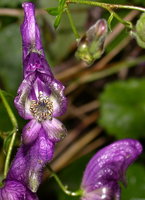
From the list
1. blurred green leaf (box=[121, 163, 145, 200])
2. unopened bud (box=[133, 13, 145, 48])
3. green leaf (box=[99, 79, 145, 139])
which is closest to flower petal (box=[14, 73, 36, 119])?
unopened bud (box=[133, 13, 145, 48])

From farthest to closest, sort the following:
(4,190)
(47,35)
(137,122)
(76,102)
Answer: (76,102)
(137,122)
(47,35)
(4,190)

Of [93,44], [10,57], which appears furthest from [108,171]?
[10,57]

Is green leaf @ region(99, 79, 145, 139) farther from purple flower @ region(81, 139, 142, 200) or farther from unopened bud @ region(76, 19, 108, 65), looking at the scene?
unopened bud @ region(76, 19, 108, 65)

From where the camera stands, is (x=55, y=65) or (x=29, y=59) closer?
(x=29, y=59)

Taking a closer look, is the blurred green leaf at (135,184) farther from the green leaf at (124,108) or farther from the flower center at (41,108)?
the flower center at (41,108)

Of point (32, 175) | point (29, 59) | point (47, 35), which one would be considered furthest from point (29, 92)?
point (47, 35)

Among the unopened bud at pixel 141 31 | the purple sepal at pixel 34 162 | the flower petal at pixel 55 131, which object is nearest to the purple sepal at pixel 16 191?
the purple sepal at pixel 34 162

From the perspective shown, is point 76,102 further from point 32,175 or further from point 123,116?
point 32,175
